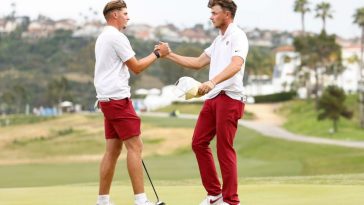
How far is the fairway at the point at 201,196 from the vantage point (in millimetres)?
9633

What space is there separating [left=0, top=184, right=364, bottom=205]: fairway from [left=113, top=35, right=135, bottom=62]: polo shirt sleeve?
191 centimetres

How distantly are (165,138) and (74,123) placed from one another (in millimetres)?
34346

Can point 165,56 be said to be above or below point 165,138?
above

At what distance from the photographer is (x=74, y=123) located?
104250 mm

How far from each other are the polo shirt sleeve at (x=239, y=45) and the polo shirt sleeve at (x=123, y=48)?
1.04 meters

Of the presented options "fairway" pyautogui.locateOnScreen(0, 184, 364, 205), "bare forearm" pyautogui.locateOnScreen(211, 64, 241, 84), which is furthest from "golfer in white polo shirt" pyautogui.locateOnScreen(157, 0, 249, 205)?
"fairway" pyautogui.locateOnScreen(0, 184, 364, 205)

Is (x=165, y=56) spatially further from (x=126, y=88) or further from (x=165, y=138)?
(x=165, y=138)

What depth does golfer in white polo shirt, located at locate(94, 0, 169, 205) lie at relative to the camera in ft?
29.2

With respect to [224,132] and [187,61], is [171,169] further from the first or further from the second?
[224,132]

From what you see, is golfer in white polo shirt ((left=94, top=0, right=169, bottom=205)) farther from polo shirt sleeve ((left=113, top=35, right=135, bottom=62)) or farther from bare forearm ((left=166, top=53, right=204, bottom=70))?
bare forearm ((left=166, top=53, right=204, bottom=70))

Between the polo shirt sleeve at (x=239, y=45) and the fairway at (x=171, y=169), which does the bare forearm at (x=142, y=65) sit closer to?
the polo shirt sleeve at (x=239, y=45)

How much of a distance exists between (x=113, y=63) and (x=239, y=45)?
4.28 ft

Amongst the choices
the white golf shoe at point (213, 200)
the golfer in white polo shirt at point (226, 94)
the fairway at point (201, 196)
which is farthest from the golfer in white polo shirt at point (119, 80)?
the fairway at point (201, 196)

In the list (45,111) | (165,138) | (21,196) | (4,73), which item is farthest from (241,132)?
(4,73)
